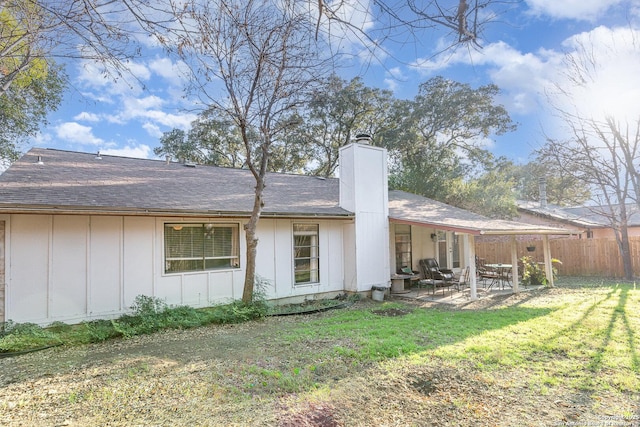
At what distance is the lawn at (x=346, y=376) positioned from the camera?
3.48 metres

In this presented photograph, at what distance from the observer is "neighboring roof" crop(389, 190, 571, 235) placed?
10047 mm

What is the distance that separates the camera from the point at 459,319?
298 inches

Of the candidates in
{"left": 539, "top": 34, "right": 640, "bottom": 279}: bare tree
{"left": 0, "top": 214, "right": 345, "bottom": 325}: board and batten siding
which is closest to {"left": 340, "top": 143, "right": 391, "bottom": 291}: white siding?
{"left": 0, "top": 214, "right": 345, "bottom": 325}: board and batten siding

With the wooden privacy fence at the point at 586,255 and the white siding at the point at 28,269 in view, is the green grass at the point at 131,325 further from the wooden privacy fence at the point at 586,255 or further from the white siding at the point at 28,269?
the wooden privacy fence at the point at 586,255

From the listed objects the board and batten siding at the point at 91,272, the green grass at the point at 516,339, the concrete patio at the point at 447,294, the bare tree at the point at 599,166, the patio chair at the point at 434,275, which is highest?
the bare tree at the point at 599,166

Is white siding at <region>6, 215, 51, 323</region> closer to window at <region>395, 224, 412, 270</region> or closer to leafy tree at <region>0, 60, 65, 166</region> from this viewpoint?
window at <region>395, 224, 412, 270</region>

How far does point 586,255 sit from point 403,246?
8529mm

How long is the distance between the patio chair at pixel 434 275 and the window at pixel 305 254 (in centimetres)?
352

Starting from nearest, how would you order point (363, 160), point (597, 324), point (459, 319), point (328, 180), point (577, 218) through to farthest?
point (597, 324) < point (459, 319) < point (363, 160) < point (328, 180) < point (577, 218)

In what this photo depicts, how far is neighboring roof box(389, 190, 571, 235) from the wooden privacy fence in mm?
4480

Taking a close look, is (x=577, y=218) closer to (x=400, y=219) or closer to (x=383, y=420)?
(x=400, y=219)

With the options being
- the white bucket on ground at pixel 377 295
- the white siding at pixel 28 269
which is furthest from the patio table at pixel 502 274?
the white siding at pixel 28 269

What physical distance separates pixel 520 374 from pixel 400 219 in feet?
22.3

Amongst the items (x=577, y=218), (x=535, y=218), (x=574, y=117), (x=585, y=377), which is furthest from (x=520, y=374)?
(x=577, y=218)
